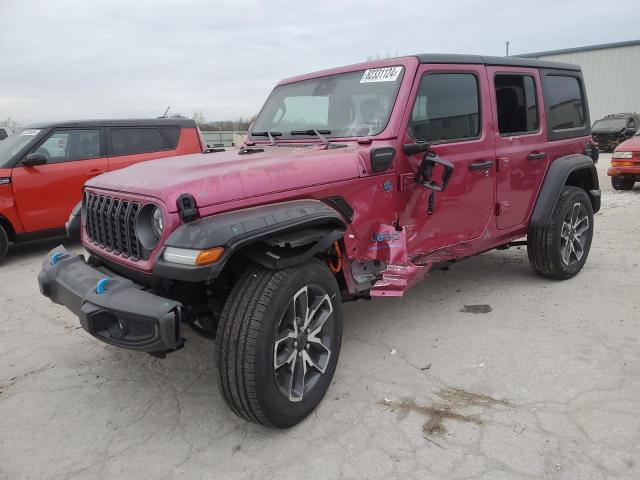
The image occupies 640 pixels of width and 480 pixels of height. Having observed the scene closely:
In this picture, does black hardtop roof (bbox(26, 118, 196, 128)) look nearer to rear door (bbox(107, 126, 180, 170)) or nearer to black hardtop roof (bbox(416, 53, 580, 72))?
rear door (bbox(107, 126, 180, 170))

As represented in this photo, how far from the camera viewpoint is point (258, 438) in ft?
8.74

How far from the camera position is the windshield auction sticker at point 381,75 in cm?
348

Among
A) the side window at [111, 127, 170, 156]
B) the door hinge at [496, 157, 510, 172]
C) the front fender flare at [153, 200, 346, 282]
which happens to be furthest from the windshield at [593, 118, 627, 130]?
the front fender flare at [153, 200, 346, 282]

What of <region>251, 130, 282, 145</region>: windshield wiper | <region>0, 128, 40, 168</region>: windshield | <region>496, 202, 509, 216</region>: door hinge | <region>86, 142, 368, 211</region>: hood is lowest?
<region>496, 202, 509, 216</region>: door hinge

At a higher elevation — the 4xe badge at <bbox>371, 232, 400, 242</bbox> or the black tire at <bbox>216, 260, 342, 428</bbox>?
the 4xe badge at <bbox>371, 232, 400, 242</bbox>

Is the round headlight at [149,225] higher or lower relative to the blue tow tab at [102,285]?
higher

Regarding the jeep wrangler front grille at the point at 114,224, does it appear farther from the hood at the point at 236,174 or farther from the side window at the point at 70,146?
the side window at the point at 70,146

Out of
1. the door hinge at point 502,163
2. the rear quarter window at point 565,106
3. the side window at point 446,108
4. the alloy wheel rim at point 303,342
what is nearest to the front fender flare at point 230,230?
the alloy wheel rim at point 303,342

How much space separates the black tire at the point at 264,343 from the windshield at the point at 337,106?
1194 mm

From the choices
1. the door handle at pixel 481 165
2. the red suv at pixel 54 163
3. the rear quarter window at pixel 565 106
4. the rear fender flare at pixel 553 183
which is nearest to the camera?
the door handle at pixel 481 165

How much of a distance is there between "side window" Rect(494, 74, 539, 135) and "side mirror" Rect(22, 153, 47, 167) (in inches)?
219

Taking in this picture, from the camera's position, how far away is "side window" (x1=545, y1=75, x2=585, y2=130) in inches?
182

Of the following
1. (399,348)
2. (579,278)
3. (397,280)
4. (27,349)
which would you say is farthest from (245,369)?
(579,278)

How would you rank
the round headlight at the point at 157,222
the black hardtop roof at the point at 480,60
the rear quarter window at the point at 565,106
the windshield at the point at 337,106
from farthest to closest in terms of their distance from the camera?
the rear quarter window at the point at 565,106
the black hardtop roof at the point at 480,60
the windshield at the point at 337,106
the round headlight at the point at 157,222
